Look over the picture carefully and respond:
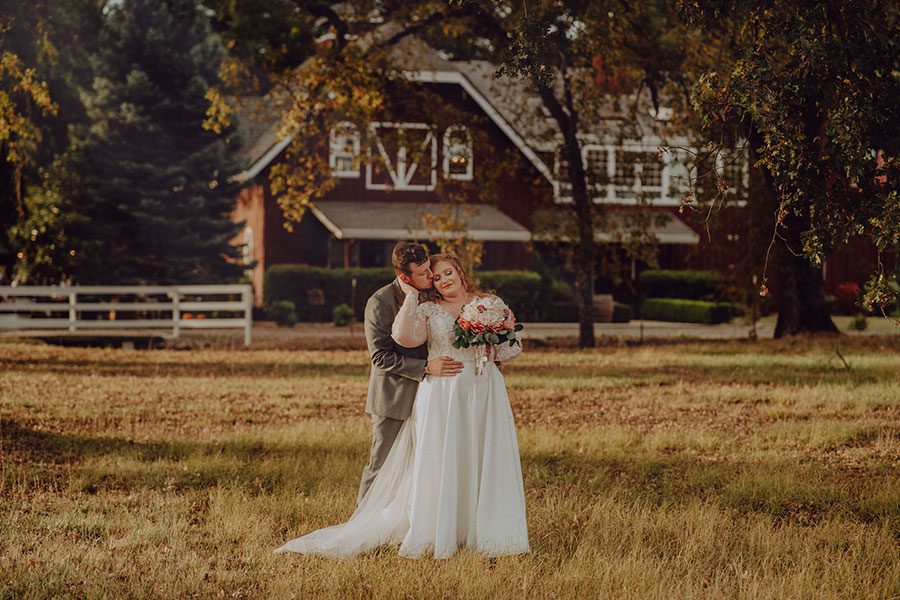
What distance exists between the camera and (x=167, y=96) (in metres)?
32.0

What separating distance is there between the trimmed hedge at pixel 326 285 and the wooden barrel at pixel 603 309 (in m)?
2.16

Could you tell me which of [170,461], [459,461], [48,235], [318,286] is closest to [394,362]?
[459,461]

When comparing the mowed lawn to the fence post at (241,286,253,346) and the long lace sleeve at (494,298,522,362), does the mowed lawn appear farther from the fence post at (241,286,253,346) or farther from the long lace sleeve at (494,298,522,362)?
the fence post at (241,286,253,346)

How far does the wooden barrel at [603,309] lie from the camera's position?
118ft

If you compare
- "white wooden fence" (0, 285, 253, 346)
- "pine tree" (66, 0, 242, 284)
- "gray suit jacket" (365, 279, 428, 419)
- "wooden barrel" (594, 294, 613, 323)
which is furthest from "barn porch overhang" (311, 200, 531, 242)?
"gray suit jacket" (365, 279, 428, 419)

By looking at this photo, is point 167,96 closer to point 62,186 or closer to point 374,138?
point 62,186

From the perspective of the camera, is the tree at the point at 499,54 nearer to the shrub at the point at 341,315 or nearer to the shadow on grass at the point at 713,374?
the shadow on grass at the point at 713,374

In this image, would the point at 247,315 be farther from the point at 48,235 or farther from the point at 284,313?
the point at 48,235

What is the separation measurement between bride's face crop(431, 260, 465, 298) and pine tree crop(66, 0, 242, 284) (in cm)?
2516

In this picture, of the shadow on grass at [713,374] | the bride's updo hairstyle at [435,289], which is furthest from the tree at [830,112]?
the shadow on grass at [713,374]

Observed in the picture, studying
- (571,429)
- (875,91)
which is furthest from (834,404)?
(875,91)

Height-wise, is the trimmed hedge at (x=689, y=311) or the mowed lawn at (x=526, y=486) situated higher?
the trimmed hedge at (x=689, y=311)

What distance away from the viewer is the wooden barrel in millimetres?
35969

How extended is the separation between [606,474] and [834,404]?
5.10m
